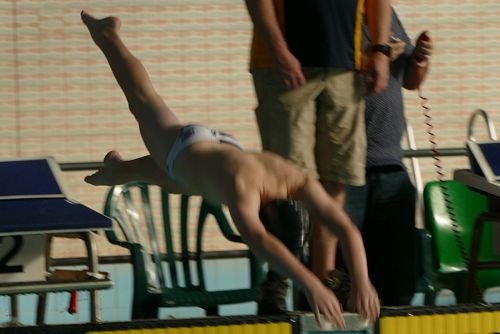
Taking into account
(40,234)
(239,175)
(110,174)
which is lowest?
(40,234)

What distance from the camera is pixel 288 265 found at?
4.91 meters

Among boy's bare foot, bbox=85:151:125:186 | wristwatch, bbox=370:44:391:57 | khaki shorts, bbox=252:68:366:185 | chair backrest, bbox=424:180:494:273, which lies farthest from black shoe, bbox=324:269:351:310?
boy's bare foot, bbox=85:151:125:186

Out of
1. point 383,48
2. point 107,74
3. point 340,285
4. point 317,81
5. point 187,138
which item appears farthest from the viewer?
point 107,74

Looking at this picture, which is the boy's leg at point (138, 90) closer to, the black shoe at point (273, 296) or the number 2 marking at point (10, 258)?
the number 2 marking at point (10, 258)

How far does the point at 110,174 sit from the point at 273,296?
1610mm

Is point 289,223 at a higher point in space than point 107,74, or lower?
lower

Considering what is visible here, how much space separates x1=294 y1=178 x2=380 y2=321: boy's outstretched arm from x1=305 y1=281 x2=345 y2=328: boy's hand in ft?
0.62

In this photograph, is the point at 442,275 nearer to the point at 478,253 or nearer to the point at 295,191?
the point at 478,253

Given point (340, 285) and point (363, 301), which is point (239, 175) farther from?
point (363, 301)

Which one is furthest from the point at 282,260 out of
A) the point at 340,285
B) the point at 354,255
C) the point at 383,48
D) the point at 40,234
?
the point at 383,48

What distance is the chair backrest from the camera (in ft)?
22.3

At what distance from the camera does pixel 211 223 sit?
38.2 ft

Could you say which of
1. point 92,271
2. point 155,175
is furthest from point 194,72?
point 92,271

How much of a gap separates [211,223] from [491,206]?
536 centimetres
